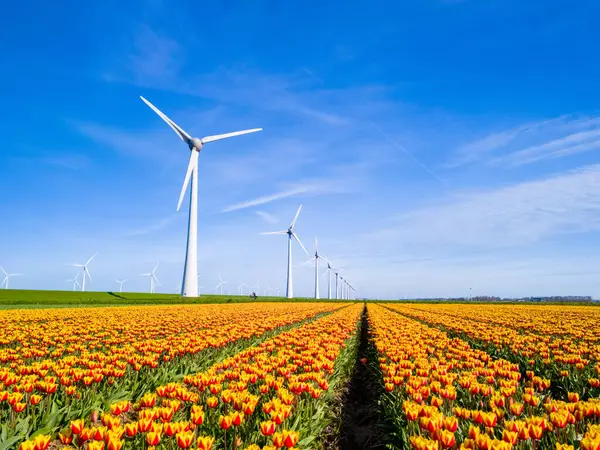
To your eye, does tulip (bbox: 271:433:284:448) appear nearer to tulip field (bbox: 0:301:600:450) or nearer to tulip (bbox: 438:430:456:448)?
tulip field (bbox: 0:301:600:450)

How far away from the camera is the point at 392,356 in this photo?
10367 mm

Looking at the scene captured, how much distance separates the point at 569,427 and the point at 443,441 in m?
2.54

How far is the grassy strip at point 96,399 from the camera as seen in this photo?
5.68 meters

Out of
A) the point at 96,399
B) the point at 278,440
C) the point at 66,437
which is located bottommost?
the point at 96,399

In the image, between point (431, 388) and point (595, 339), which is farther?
point (595, 339)

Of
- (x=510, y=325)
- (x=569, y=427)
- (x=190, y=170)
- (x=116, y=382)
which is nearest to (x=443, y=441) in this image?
(x=569, y=427)

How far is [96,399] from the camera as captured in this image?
701cm

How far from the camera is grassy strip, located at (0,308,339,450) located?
5.68 metres

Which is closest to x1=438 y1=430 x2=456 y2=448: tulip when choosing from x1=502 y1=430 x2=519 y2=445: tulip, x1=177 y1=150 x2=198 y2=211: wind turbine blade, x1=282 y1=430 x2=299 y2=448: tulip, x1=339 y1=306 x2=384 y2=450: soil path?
x1=502 y1=430 x2=519 y2=445: tulip

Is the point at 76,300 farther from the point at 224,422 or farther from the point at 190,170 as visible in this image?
the point at 224,422

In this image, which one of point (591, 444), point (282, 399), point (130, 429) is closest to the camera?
point (591, 444)

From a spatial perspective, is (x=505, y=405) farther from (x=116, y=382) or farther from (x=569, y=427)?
(x=116, y=382)

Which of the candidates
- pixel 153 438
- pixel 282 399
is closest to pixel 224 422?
pixel 153 438

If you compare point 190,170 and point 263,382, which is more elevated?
point 190,170
